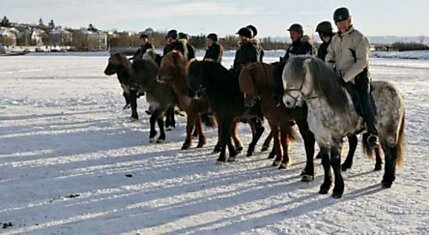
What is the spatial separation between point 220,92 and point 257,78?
0.83m

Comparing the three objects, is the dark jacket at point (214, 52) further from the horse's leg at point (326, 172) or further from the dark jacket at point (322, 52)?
the horse's leg at point (326, 172)

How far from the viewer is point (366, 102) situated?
626 centimetres

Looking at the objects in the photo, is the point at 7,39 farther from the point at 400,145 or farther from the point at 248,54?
the point at 400,145

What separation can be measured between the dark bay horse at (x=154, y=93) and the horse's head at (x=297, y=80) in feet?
13.4

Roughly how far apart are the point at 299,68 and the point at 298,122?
4.86 ft

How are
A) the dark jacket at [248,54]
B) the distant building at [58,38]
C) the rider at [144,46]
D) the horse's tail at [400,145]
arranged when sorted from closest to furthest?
the horse's tail at [400,145] < the dark jacket at [248,54] < the rider at [144,46] < the distant building at [58,38]

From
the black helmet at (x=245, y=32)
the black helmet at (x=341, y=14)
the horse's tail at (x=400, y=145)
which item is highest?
the black helmet at (x=341, y=14)

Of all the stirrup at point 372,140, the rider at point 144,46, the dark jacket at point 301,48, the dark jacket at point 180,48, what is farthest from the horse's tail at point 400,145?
the rider at point 144,46

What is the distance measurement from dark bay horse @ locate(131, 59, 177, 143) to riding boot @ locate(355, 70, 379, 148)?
438 centimetres

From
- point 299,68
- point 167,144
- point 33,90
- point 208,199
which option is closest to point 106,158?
point 167,144

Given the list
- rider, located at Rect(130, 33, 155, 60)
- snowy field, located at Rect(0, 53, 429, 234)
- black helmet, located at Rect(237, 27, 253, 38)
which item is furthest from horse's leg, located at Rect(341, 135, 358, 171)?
rider, located at Rect(130, 33, 155, 60)

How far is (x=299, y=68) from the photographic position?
612cm

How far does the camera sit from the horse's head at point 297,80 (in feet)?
20.1

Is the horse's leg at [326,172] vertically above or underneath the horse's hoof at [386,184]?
above
